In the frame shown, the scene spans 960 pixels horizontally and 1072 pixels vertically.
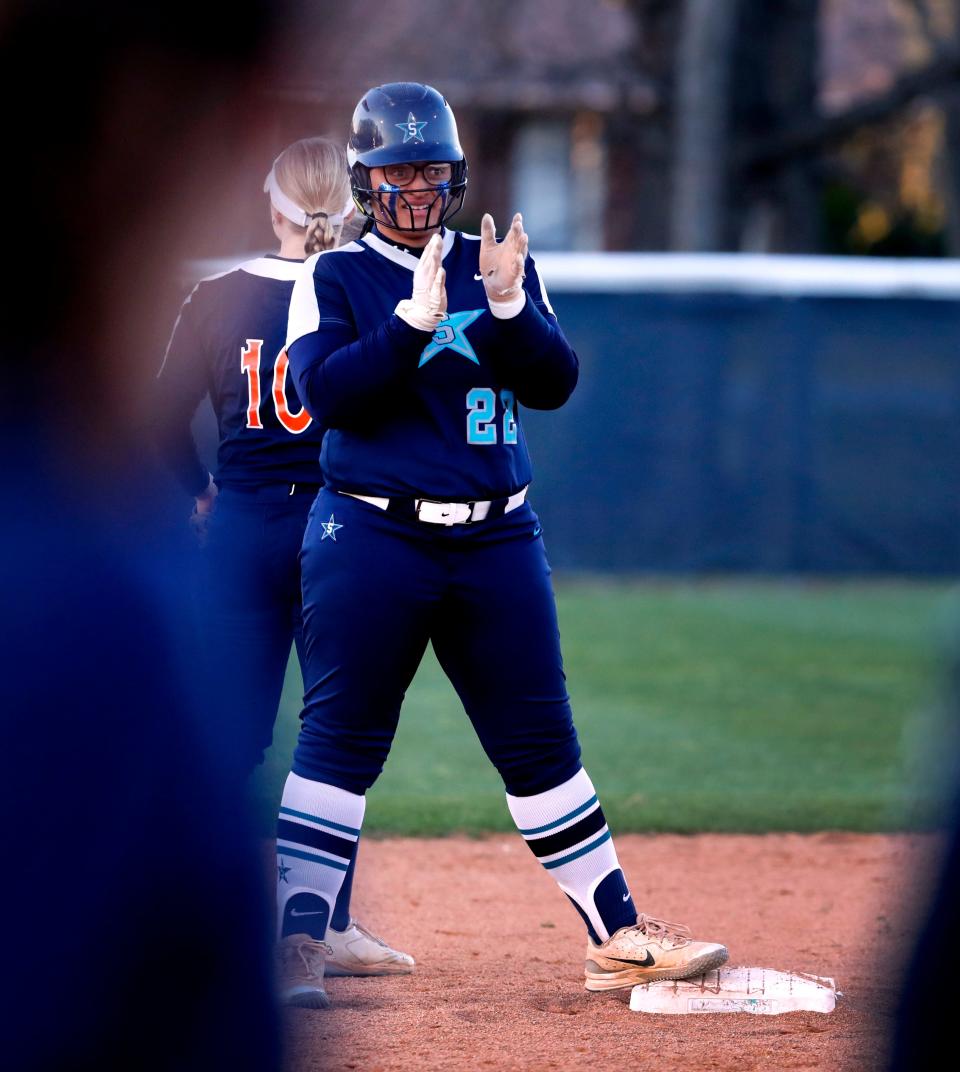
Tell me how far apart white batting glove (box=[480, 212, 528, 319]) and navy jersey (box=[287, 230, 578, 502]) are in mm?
32

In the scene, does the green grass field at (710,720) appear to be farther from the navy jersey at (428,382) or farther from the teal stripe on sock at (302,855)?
the navy jersey at (428,382)

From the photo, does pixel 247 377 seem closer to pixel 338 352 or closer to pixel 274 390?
pixel 274 390

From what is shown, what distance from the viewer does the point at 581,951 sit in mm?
4465

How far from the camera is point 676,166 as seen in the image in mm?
17688

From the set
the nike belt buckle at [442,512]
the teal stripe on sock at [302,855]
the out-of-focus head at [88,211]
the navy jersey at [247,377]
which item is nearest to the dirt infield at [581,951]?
the teal stripe on sock at [302,855]

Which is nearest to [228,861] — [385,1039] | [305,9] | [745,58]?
[385,1039]

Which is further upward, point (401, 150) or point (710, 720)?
point (401, 150)

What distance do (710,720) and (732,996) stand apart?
4710 mm

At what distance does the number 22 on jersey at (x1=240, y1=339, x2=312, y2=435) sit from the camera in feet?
13.8

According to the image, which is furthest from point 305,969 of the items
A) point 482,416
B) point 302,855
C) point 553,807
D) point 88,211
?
point 88,211

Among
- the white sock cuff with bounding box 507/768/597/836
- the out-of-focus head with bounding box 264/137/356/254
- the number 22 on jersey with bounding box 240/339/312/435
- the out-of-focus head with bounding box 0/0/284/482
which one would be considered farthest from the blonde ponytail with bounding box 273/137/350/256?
the out-of-focus head with bounding box 0/0/284/482

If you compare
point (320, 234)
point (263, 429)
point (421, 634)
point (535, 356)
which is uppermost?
point (320, 234)

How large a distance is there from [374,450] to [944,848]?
225cm

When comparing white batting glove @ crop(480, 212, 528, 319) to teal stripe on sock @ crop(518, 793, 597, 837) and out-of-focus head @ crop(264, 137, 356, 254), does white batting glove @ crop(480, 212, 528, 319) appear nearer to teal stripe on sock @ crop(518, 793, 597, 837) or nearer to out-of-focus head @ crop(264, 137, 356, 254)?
out-of-focus head @ crop(264, 137, 356, 254)
